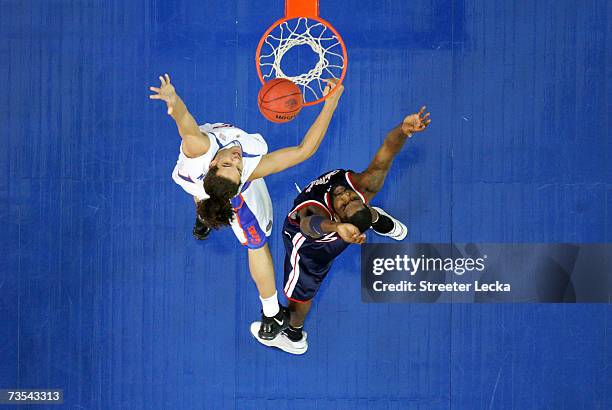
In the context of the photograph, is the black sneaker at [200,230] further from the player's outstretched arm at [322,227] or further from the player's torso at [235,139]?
the player's outstretched arm at [322,227]

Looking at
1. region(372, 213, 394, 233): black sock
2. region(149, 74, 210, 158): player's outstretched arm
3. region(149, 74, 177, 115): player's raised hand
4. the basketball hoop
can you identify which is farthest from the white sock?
region(149, 74, 177, 115): player's raised hand

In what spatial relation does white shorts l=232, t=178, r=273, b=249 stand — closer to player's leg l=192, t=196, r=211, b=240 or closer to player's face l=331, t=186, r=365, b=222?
player's leg l=192, t=196, r=211, b=240

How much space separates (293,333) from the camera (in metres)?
4.75

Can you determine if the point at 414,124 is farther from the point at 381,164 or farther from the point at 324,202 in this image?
the point at 324,202

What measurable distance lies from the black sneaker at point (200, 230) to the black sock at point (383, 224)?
1.44m

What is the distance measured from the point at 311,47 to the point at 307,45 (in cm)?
5

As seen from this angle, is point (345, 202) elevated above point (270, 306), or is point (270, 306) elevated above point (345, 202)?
point (345, 202)

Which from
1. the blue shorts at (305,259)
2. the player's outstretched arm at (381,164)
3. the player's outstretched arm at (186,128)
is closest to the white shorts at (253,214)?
the blue shorts at (305,259)

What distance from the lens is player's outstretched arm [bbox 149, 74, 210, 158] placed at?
363 centimetres

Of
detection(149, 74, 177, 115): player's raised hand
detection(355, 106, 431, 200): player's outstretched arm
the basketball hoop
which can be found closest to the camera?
detection(149, 74, 177, 115): player's raised hand

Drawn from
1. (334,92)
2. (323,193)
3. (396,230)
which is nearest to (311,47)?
(334,92)

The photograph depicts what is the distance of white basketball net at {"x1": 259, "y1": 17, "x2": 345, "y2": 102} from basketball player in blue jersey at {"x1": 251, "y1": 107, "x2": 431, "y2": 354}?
767 mm

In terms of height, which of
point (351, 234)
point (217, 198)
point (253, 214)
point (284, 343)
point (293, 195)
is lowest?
point (284, 343)

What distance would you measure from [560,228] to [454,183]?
101cm
